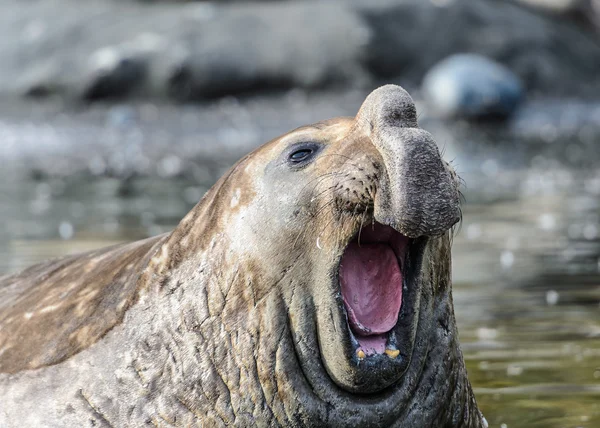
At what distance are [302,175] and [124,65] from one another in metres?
16.4

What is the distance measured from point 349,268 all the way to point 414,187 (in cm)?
38

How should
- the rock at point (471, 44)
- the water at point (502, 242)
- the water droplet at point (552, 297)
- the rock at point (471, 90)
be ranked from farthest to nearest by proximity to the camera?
the rock at point (471, 44) → the rock at point (471, 90) → the water droplet at point (552, 297) → the water at point (502, 242)

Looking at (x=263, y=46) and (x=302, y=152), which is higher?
(x=263, y=46)

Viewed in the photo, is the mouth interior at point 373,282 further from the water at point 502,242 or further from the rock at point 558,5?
the rock at point 558,5

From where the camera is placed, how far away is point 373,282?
3676 mm

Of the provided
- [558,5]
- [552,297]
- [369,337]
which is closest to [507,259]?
[552,297]

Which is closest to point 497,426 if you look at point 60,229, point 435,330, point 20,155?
point 435,330

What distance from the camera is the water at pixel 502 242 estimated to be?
18.5 feet

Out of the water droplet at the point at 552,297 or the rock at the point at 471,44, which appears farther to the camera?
the rock at the point at 471,44

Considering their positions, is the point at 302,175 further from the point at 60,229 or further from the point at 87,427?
the point at 60,229

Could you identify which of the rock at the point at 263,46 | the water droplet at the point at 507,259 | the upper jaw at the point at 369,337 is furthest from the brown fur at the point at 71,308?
the rock at the point at 263,46

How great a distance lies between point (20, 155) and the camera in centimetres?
1828

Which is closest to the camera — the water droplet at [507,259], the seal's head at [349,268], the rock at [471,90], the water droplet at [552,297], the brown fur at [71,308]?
the seal's head at [349,268]

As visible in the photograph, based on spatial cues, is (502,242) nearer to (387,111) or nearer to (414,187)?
(387,111)
